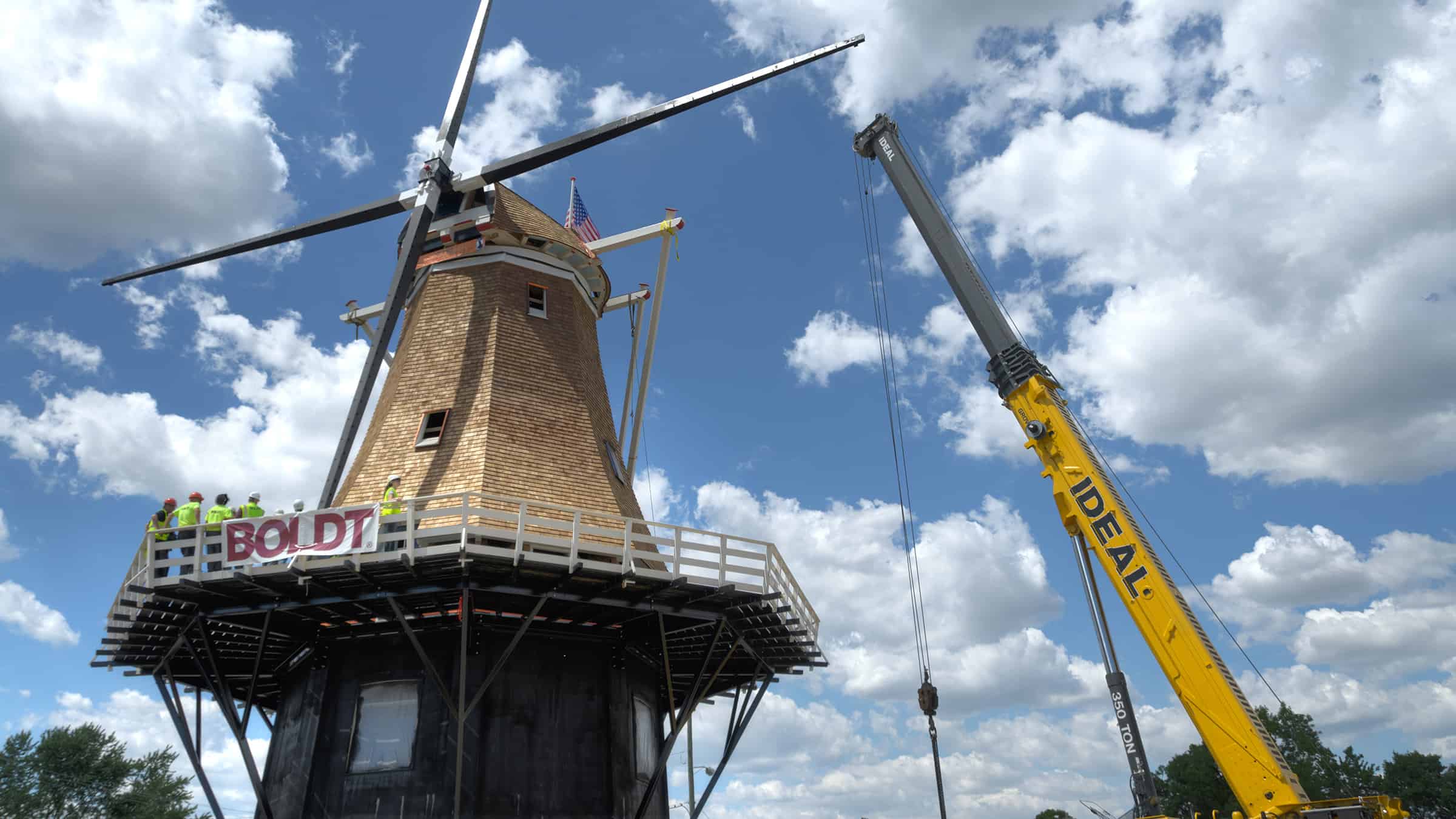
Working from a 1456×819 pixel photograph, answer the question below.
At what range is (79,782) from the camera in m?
38.0

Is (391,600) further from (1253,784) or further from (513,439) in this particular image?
(1253,784)

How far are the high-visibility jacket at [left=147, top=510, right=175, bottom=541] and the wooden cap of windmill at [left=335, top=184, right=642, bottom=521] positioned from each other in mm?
2775

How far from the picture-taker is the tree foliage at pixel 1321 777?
57719 millimetres

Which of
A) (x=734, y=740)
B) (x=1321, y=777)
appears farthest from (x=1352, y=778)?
(x=734, y=740)

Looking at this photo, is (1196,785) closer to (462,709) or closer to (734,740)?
(734,740)

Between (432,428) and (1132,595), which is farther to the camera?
(432,428)

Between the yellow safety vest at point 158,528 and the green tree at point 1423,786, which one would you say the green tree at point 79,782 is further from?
the green tree at point 1423,786

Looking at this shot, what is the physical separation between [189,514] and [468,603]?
4.96 m

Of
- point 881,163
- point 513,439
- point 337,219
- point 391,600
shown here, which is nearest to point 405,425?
point 513,439

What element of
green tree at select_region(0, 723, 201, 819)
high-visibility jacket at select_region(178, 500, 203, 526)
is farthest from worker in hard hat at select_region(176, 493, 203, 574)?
green tree at select_region(0, 723, 201, 819)

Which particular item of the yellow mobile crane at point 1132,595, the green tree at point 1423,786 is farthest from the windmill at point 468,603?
the green tree at point 1423,786

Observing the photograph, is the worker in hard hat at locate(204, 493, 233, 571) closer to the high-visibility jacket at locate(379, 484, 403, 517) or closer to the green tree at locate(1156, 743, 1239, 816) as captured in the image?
the high-visibility jacket at locate(379, 484, 403, 517)

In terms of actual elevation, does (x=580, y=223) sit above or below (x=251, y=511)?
above

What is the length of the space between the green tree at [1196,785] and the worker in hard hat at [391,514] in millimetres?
56244
